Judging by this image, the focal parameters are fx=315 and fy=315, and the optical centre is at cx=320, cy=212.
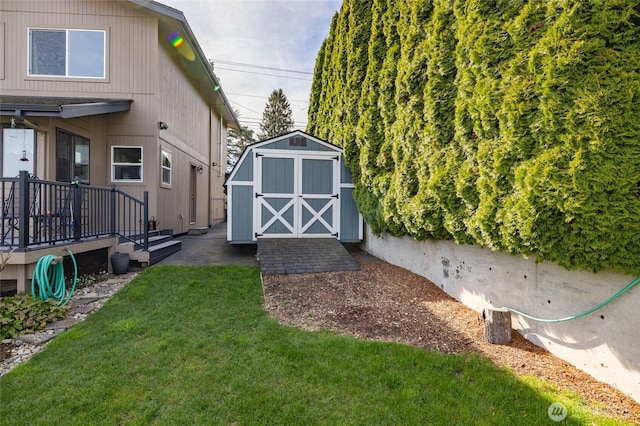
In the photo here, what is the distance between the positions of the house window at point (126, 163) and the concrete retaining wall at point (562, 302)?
7.58m

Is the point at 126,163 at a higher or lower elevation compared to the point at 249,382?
higher

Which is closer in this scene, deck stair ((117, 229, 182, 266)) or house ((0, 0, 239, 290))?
deck stair ((117, 229, 182, 266))

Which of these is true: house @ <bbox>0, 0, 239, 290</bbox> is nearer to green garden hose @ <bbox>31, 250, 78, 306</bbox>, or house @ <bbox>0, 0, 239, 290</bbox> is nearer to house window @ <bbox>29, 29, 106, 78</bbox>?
house window @ <bbox>29, 29, 106, 78</bbox>

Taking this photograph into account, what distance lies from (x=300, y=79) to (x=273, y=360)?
2417 centimetres

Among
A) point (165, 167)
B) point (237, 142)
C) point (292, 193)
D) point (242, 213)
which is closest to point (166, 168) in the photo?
point (165, 167)

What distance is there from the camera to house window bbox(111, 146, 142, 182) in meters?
7.99

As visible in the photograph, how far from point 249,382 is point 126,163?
747 cm

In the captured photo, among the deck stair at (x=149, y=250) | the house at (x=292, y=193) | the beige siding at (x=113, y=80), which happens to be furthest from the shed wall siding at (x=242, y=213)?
the beige siding at (x=113, y=80)

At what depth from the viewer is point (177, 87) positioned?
9.74 m

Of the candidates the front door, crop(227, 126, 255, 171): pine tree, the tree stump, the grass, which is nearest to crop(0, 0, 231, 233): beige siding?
the front door

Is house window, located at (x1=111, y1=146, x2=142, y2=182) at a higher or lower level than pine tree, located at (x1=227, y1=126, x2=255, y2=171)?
lower

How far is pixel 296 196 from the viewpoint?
7.27 m

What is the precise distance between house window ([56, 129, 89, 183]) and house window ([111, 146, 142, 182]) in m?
0.57

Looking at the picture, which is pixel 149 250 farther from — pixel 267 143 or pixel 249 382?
pixel 249 382
